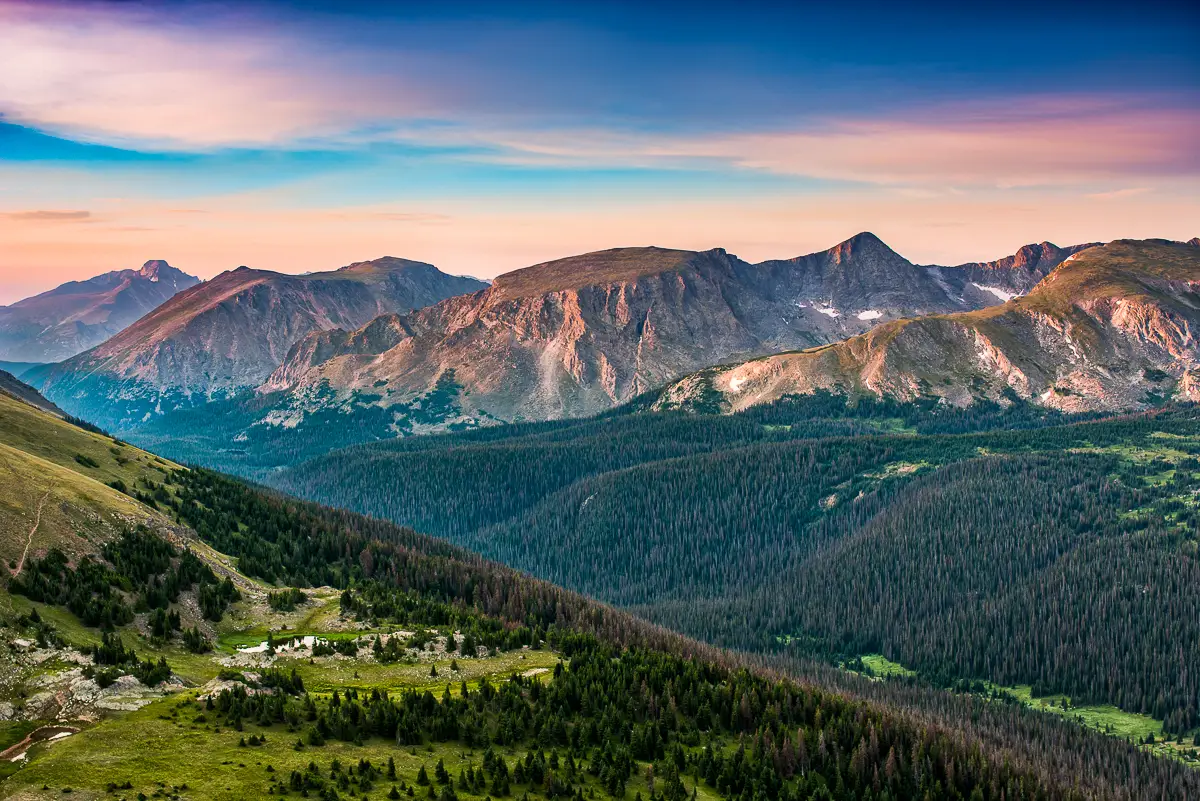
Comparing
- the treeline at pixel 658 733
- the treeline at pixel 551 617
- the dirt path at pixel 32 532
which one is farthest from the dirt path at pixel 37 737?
the treeline at pixel 551 617

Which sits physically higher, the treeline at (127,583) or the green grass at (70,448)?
the green grass at (70,448)

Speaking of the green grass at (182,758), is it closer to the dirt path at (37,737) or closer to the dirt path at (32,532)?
the dirt path at (37,737)

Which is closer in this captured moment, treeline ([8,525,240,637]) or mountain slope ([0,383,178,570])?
treeline ([8,525,240,637])

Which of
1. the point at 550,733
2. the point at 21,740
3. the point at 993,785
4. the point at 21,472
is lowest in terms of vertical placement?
the point at 993,785

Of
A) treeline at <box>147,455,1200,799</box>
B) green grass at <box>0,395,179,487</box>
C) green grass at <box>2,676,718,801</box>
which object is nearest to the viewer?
green grass at <box>2,676,718,801</box>

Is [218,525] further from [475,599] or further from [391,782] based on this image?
[391,782]

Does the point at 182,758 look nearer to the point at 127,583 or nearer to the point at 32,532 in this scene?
the point at 127,583

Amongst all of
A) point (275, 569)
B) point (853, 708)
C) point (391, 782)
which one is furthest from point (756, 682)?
point (275, 569)

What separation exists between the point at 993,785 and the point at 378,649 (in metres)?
78.9

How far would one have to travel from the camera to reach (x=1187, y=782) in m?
176

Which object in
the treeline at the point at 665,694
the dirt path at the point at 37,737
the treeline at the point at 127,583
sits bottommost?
the treeline at the point at 665,694

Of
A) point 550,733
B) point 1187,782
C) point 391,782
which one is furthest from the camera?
point 1187,782

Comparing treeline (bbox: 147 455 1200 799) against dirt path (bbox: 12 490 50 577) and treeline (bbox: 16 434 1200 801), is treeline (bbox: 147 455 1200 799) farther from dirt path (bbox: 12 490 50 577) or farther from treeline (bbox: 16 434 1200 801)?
dirt path (bbox: 12 490 50 577)

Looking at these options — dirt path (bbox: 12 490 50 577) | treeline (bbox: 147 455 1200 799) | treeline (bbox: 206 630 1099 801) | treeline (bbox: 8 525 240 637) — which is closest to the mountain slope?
dirt path (bbox: 12 490 50 577)
